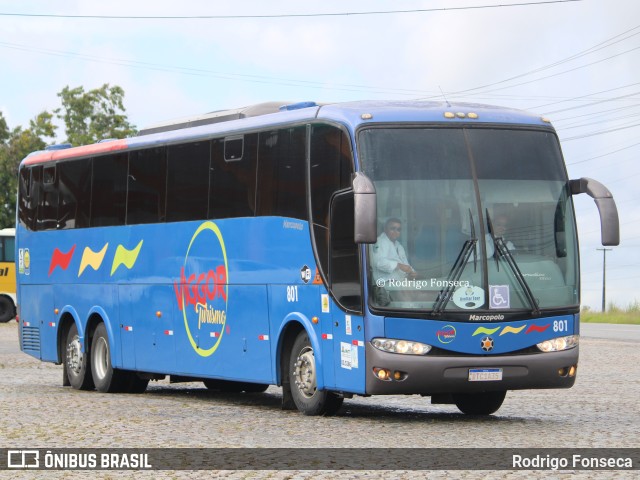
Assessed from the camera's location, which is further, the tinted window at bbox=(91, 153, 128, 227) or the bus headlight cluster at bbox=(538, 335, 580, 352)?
the tinted window at bbox=(91, 153, 128, 227)

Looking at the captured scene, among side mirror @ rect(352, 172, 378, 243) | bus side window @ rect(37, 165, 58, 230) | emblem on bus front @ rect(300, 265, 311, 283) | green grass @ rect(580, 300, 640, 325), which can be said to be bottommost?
green grass @ rect(580, 300, 640, 325)

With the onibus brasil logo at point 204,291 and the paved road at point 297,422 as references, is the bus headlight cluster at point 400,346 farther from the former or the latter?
the onibus brasil logo at point 204,291

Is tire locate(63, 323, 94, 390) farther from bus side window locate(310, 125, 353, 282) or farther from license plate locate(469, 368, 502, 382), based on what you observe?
license plate locate(469, 368, 502, 382)

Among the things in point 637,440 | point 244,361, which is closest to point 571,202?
point 637,440

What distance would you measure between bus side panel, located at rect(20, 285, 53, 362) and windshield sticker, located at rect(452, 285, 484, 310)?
1002 cm

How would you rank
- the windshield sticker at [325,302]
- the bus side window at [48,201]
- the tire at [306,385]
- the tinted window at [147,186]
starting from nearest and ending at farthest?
the windshield sticker at [325,302], the tire at [306,385], the tinted window at [147,186], the bus side window at [48,201]

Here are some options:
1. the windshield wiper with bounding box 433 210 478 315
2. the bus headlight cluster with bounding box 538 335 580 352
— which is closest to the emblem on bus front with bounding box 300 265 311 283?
the windshield wiper with bounding box 433 210 478 315

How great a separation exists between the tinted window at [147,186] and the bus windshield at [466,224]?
18.3 ft

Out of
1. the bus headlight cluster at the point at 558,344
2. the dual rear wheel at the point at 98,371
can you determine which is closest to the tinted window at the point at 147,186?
the dual rear wheel at the point at 98,371

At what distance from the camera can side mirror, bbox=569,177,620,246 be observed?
52.6 ft

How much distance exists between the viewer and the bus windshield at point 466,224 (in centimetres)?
1589

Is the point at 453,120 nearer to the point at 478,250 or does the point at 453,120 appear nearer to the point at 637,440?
the point at 478,250

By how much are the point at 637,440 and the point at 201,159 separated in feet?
26.7

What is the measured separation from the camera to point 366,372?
15844 mm
